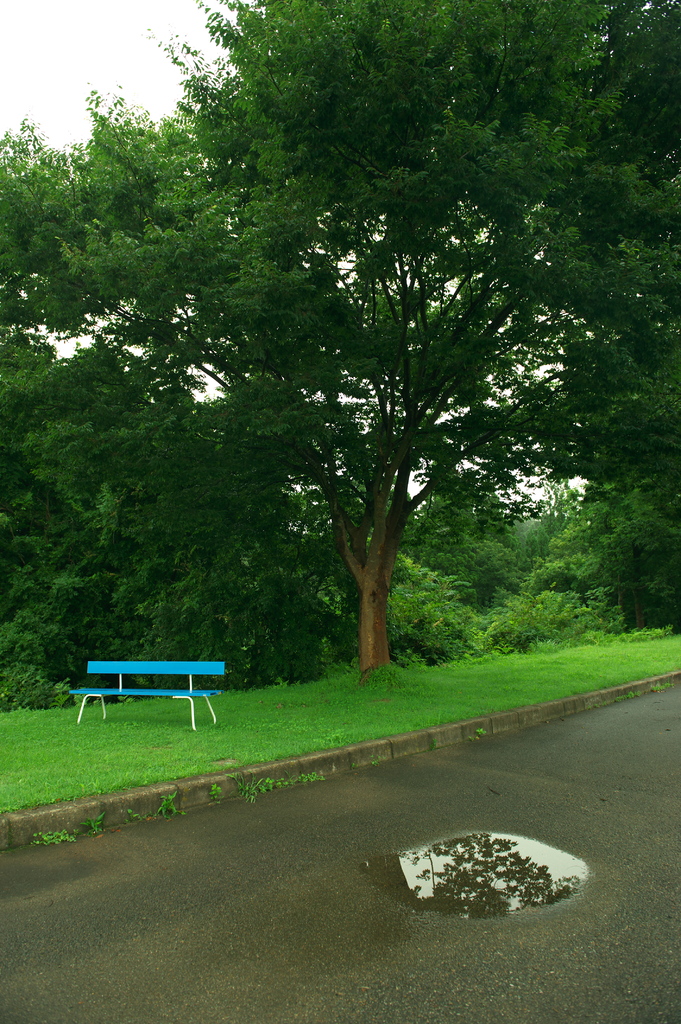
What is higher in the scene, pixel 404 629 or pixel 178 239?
pixel 178 239

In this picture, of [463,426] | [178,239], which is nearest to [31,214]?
[178,239]

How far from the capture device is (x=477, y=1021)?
2508 millimetres

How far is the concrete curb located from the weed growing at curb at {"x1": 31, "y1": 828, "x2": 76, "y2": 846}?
32mm

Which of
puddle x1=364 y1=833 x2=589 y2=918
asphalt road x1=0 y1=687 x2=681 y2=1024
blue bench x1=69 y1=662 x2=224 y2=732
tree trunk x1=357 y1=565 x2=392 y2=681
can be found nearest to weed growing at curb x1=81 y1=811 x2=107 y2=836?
asphalt road x1=0 y1=687 x2=681 y2=1024

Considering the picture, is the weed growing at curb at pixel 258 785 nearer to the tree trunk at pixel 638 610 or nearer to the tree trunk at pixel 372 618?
the tree trunk at pixel 372 618

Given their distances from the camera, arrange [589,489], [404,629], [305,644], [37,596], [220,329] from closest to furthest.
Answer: [220,329] → [589,489] → [305,644] → [404,629] → [37,596]

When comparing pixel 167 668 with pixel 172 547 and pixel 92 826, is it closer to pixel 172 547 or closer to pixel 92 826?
pixel 92 826

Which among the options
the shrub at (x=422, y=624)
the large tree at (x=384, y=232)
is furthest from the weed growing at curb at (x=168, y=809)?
the shrub at (x=422, y=624)

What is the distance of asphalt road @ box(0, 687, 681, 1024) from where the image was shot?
2639 mm

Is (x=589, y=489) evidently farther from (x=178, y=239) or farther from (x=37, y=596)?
(x=37, y=596)

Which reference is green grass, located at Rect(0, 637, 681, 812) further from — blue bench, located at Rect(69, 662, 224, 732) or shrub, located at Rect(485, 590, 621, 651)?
shrub, located at Rect(485, 590, 621, 651)

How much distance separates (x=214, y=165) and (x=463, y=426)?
573cm

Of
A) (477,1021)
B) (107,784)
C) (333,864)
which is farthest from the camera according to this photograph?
(107,784)

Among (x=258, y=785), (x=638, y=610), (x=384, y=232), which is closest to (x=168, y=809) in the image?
(x=258, y=785)
